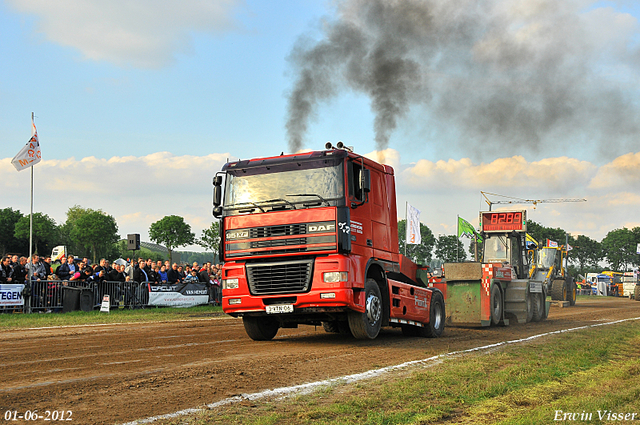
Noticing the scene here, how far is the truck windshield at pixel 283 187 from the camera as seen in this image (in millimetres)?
11336

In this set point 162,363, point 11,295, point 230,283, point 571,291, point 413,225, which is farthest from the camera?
point 571,291

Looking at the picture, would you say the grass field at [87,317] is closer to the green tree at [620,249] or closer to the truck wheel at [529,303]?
the truck wheel at [529,303]

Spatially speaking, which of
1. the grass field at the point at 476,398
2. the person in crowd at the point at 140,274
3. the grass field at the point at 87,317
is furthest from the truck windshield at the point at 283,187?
the person in crowd at the point at 140,274

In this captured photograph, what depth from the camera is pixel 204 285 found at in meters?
27.0

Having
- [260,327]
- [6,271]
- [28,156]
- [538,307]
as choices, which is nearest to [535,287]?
[538,307]

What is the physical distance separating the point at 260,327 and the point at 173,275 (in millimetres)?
13851

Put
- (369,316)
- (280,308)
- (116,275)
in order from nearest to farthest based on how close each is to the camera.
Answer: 1. (280,308)
2. (369,316)
3. (116,275)

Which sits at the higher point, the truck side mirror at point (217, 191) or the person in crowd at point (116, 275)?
the truck side mirror at point (217, 191)

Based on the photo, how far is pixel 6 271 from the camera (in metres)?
19.7

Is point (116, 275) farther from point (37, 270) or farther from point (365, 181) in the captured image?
point (365, 181)

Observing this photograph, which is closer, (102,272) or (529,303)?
(529,303)

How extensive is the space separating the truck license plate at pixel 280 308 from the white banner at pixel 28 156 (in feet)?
51.1

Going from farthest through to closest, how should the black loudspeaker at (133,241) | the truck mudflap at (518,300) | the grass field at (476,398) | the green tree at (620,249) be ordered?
1. the green tree at (620,249)
2. the black loudspeaker at (133,241)
3. the truck mudflap at (518,300)
4. the grass field at (476,398)

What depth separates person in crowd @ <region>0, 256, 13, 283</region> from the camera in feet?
63.2
